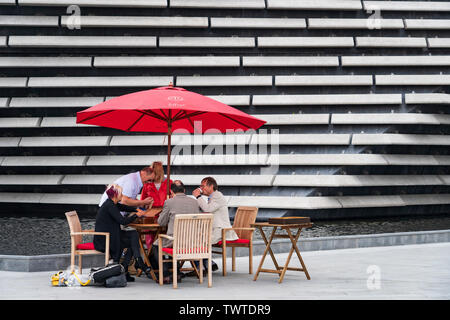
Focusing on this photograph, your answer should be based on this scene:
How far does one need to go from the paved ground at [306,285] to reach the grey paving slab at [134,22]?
6.76m

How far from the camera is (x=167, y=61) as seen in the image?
14773 mm

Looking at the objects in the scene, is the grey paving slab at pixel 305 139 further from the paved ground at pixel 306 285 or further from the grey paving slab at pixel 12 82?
the grey paving slab at pixel 12 82

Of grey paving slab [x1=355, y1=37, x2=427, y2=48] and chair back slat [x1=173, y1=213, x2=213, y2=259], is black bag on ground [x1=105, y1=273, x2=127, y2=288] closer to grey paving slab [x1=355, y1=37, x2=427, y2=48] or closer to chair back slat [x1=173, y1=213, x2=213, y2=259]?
chair back slat [x1=173, y1=213, x2=213, y2=259]

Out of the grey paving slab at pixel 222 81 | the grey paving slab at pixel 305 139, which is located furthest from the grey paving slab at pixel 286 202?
the grey paving slab at pixel 222 81

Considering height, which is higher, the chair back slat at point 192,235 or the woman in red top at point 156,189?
the woman in red top at point 156,189

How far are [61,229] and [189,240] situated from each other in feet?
18.5

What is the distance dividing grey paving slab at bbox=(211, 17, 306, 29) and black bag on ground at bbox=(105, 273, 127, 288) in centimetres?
870

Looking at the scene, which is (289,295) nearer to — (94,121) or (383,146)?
(94,121)

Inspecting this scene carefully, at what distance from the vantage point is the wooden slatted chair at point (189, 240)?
24.3 feet

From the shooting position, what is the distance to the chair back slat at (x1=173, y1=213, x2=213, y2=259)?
7395mm

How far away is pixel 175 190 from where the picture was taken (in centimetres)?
794

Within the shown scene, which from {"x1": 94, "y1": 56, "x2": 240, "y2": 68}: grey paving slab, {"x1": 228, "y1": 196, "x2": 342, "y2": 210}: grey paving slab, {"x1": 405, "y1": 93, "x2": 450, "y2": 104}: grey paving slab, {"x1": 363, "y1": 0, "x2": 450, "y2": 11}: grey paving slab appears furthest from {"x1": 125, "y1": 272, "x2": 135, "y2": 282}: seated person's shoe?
{"x1": 363, "y1": 0, "x2": 450, "y2": 11}: grey paving slab
